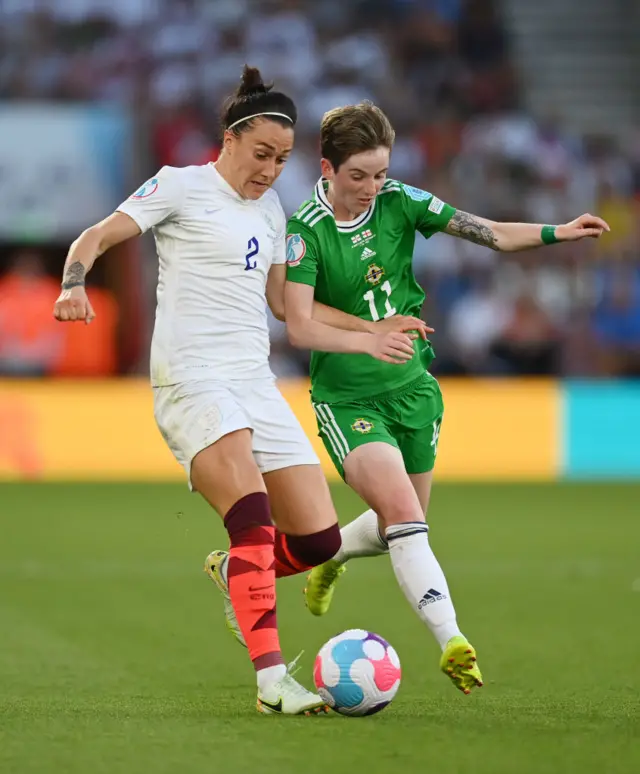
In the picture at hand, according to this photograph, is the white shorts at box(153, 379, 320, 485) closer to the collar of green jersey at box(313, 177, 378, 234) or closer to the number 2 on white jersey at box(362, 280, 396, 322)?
the number 2 on white jersey at box(362, 280, 396, 322)

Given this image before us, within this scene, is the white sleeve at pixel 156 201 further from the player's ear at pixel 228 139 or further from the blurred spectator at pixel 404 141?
the blurred spectator at pixel 404 141

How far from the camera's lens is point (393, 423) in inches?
243

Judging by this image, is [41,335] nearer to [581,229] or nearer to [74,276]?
[581,229]

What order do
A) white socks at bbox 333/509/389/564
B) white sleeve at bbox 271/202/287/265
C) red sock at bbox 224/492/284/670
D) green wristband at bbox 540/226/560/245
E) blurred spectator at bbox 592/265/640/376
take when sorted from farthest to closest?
blurred spectator at bbox 592/265/640/376, white socks at bbox 333/509/389/564, green wristband at bbox 540/226/560/245, white sleeve at bbox 271/202/287/265, red sock at bbox 224/492/284/670

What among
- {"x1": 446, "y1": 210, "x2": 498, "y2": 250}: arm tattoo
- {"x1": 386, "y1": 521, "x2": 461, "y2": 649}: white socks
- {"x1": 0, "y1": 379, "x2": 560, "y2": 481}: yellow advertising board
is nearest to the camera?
{"x1": 386, "y1": 521, "x2": 461, "y2": 649}: white socks

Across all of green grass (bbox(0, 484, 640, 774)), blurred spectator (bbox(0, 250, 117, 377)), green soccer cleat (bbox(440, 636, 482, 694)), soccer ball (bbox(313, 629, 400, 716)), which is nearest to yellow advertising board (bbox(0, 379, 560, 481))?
blurred spectator (bbox(0, 250, 117, 377))

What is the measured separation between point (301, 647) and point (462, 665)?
2034 mm

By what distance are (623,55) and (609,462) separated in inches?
313

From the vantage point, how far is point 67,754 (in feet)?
14.8

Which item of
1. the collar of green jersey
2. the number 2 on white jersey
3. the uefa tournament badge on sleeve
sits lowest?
the number 2 on white jersey

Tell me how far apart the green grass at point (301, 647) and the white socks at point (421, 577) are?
1.05 feet

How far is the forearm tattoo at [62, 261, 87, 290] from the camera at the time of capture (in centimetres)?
518

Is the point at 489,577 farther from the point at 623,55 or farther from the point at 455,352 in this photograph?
the point at 623,55

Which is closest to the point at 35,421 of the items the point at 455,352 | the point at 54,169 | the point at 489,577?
the point at 54,169
